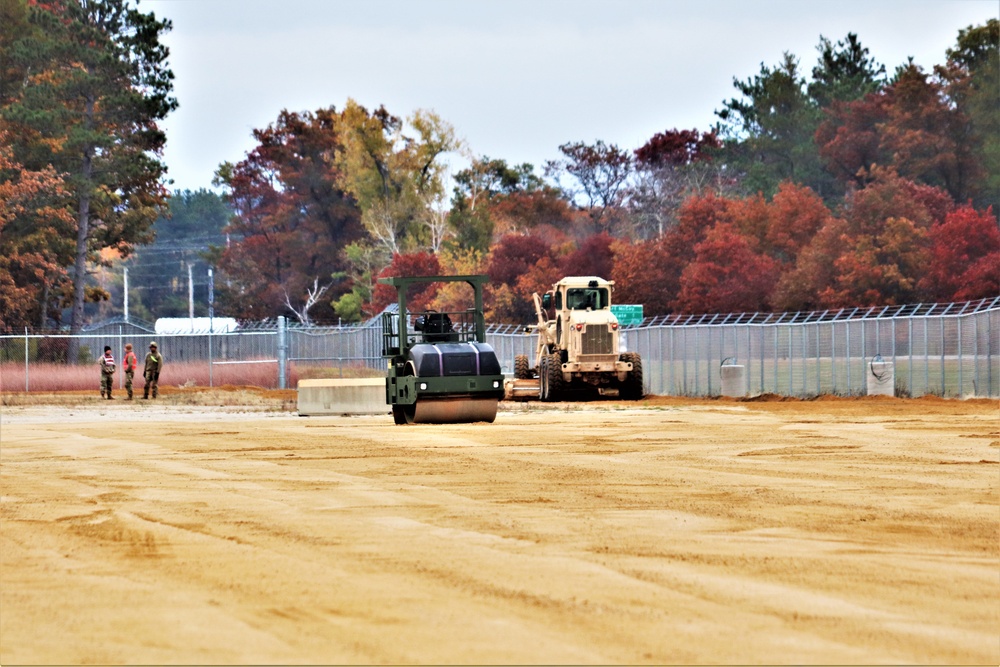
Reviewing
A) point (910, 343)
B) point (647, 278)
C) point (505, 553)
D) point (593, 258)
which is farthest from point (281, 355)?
point (505, 553)

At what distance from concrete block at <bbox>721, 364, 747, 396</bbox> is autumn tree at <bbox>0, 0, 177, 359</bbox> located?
1206 inches

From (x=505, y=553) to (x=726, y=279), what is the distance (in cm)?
5547

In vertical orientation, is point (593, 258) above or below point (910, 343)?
above

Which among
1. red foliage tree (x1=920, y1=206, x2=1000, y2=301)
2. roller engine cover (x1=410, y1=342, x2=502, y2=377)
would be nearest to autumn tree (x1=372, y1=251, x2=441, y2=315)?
red foliage tree (x1=920, y1=206, x2=1000, y2=301)

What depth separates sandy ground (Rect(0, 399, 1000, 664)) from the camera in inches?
340

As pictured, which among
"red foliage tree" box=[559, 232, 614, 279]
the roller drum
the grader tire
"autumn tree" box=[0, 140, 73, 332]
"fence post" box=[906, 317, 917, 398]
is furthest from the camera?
"red foliage tree" box=[559, 232, 614, 279]

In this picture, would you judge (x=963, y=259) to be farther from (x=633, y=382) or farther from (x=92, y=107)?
(x=92, y=107)

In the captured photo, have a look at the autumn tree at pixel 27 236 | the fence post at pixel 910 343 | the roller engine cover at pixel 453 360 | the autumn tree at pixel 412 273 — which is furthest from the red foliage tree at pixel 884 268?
the roller engine cover at pixel 453 360

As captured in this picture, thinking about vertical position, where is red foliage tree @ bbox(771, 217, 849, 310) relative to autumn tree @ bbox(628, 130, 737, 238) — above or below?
below

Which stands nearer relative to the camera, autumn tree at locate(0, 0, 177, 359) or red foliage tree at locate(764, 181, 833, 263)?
autumn tree at locate(0, 0, 177, 359)

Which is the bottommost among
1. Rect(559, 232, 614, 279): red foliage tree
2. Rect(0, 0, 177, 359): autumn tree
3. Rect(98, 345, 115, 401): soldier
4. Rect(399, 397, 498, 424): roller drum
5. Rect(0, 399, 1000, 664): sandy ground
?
Rect(0, 399, 1000, 664): sandy ground

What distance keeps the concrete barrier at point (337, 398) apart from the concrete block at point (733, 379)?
42.5 feet

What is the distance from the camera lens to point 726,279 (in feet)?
218

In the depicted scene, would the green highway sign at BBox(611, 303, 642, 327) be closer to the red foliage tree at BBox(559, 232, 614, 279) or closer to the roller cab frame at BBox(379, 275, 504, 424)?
the red foliage tree at BBox(559, 232, 614, 279)
